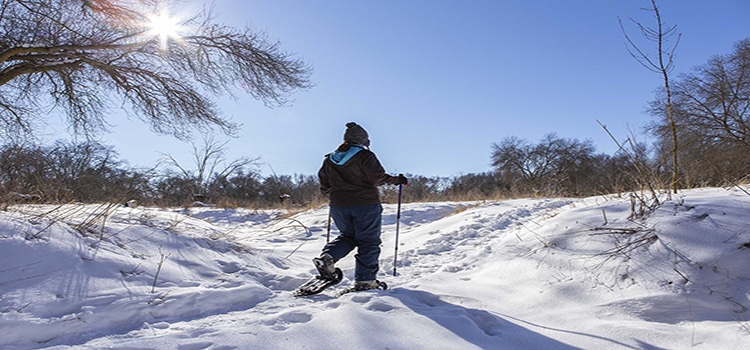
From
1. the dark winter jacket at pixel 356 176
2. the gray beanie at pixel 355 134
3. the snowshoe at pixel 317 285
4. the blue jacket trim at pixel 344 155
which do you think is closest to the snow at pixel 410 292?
the snowshoe at pixel 317 285

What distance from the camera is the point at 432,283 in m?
3.55

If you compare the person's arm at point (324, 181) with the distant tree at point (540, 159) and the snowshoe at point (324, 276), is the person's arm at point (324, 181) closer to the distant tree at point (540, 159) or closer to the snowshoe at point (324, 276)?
the snowshoe at point (324, 276)

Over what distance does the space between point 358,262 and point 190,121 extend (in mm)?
7528

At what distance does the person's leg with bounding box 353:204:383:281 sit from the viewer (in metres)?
3.45

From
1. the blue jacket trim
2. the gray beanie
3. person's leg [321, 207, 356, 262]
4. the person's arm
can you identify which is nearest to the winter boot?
person's leg [321, 207, 356, 262]

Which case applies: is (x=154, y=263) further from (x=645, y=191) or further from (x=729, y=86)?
(x=729, y=86)

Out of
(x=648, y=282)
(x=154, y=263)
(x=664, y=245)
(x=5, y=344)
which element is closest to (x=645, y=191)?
(x=664, y=245)

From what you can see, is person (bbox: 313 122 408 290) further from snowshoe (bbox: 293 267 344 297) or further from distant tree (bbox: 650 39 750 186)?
distant tree (bbox: 650 39 750 186)

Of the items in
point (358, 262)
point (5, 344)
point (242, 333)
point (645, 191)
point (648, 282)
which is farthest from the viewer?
point (645, 191)

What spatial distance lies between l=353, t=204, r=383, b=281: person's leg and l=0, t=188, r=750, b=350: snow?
0.43m

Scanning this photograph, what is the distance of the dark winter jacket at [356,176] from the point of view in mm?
3576

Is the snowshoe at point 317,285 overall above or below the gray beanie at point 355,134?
below

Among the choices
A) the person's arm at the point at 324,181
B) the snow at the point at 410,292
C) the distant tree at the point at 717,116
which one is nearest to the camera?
the snow at the point at 410,292

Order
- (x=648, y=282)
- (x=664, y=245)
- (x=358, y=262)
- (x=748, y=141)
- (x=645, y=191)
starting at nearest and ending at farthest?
(x=648, y=282)
(x=664, y=245)
(x=358, y=262)
(x=645, y=191)
(x=748, y=141)
